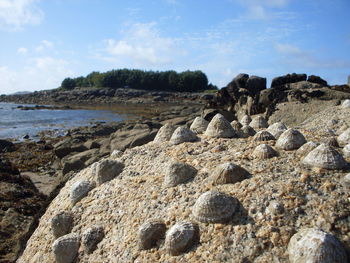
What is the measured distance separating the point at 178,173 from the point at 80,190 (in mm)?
1654

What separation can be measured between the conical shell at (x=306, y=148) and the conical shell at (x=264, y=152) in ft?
0.92

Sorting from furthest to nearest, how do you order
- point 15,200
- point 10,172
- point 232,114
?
point 232,114, point 10,172, point 15,200

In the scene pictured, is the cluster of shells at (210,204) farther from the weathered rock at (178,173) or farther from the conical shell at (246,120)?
the conical shell at (246,120)

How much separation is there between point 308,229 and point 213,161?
1653 millimetres

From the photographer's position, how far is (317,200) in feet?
10.9

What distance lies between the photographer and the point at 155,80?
3868 inches

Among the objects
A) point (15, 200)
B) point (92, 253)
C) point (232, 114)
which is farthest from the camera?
point (232, 114)

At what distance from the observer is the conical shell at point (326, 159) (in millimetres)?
3650

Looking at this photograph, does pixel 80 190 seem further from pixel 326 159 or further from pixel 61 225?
pixel 326 159

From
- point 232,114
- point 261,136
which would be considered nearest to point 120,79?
point 232,114

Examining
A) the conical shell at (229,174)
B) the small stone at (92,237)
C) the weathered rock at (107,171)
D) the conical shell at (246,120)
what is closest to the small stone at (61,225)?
the small stone at (92,237)

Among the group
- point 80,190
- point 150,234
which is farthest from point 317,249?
point 80,190

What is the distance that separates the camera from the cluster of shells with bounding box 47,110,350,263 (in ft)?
9.32

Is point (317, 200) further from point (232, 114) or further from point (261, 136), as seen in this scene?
point (232, 114)
